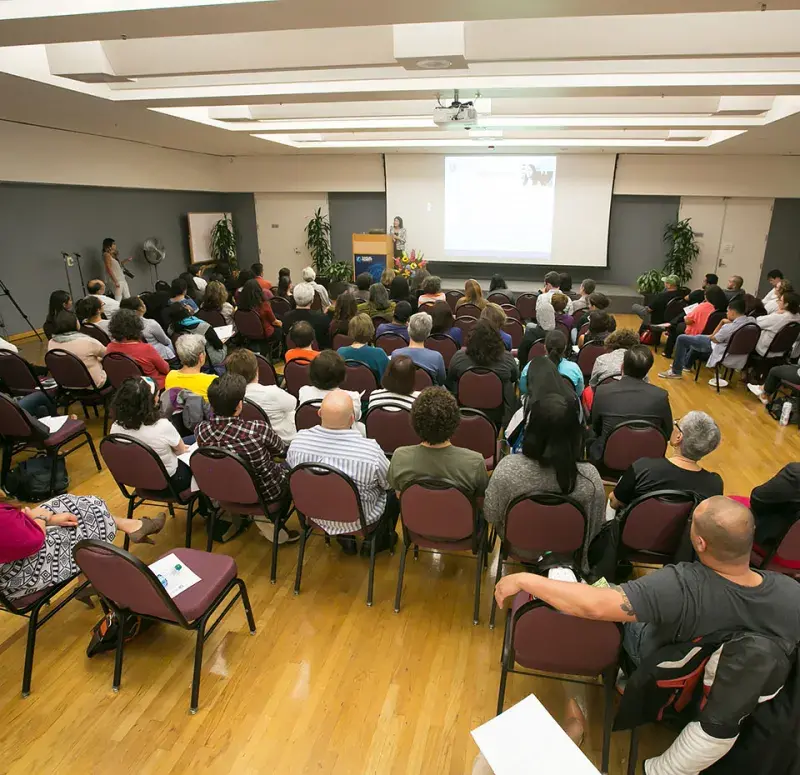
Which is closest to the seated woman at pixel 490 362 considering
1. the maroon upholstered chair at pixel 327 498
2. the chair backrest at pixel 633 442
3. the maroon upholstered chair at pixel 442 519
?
the chair backrest at pixel 633 442

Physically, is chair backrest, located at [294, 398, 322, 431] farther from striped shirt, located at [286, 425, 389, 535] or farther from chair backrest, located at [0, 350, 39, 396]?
chair backrest, located at [0, 350, 39, 396]

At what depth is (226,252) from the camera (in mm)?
13961

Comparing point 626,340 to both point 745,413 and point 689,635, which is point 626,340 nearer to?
point 745,413

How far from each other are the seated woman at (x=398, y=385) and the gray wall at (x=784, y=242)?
12000mm

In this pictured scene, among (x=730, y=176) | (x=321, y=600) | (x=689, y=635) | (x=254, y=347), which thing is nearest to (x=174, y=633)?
(x=321, y=600)

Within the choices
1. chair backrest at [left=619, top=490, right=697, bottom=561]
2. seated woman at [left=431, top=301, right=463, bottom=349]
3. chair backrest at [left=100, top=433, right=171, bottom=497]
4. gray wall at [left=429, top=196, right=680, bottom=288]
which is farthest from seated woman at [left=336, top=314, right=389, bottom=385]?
gray wall at [left=429, top=196, right=680, bottom=288]

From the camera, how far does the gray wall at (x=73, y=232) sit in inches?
348

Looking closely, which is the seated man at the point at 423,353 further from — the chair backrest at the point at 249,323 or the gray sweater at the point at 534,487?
the chair backrest at the point at 249,323

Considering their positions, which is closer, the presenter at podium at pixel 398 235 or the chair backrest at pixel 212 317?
the chair backrest at pixel 212 317

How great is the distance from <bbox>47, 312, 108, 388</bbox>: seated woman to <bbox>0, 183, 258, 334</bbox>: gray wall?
4908mm

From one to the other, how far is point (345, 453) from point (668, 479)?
170cm

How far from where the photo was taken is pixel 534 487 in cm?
258

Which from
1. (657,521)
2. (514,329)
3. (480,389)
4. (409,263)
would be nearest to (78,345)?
(480,389)

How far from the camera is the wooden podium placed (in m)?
12.5
